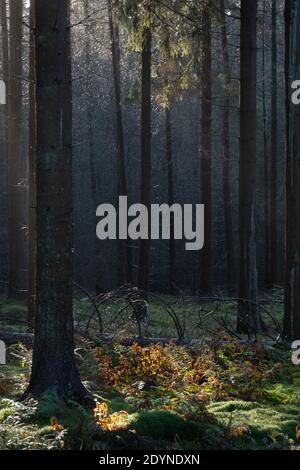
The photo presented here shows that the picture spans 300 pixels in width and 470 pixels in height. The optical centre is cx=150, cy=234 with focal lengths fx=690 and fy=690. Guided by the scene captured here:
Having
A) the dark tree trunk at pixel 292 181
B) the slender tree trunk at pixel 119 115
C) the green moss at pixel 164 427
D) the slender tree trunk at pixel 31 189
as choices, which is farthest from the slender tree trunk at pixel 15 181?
the green moss at pixel 164 427

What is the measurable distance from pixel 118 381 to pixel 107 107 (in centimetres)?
2885

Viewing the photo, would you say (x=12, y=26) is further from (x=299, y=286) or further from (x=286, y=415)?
(x=286, y=415)

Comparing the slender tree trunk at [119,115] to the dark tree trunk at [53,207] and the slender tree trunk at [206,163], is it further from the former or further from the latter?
the dark tree trunk at [53,207]

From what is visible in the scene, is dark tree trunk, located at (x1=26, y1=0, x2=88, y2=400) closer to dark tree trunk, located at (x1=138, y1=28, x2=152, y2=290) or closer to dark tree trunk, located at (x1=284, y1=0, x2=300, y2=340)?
dark tree trunk, located at (x1=284, y1=0, x2=300, y2=340)

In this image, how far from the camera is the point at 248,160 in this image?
1247 cm

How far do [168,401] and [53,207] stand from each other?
7.76 feet

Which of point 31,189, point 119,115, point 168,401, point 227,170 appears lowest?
point 168,401

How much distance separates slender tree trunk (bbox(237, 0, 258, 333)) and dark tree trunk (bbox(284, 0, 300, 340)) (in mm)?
1350

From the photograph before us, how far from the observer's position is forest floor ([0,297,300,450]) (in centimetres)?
592

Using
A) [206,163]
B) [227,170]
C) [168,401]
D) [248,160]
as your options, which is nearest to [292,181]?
→ [248,160]

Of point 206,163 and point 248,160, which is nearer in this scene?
point 248,160

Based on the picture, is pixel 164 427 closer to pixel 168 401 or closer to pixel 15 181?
pixel 168 401

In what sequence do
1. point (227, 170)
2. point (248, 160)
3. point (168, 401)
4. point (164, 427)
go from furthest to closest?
→ point (227, 170) → point (248, 160) → point (168, 401) → point (164, 427)

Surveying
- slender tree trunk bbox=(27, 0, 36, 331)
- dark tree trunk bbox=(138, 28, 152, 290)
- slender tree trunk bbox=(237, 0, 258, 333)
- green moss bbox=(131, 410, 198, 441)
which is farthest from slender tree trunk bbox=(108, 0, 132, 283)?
green moss bbox=(131, 410, 198, 441)
